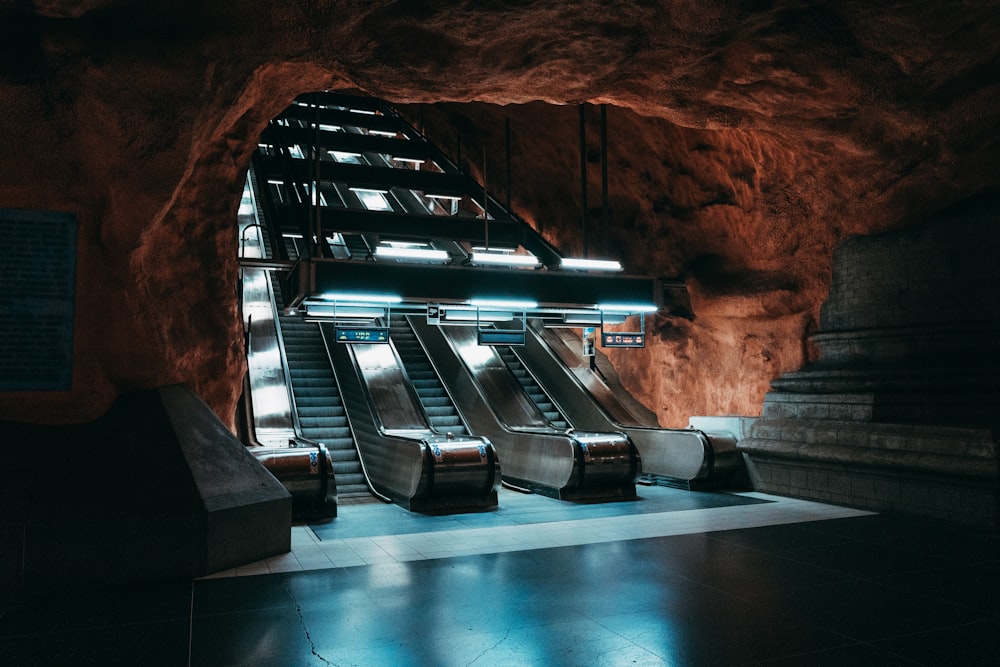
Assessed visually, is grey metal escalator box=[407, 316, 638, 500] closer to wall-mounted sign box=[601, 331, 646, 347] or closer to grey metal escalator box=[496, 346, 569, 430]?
grey metal escalator box=[496, 346, 569, 430]

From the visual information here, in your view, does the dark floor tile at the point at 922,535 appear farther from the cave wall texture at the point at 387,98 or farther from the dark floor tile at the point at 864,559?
the cave wall texture at the point at 387,98

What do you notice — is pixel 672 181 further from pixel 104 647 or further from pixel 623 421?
pixel 104 647

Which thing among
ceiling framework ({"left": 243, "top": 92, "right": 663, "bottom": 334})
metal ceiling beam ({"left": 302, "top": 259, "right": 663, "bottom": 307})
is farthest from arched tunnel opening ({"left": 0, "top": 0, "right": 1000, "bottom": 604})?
ceiling framework ({"left": 243, "top": 92, "right": 663, "bottom": 334})

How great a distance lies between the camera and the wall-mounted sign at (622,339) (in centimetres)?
1173

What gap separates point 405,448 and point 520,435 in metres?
2.32

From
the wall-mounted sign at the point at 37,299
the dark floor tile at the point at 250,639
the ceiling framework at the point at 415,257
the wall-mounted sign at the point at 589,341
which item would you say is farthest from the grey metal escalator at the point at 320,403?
the dark floor tile at the point at 250,639

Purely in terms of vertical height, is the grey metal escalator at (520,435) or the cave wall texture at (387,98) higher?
the cave wall texture at (387,98)

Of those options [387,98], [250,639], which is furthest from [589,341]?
[250,639]

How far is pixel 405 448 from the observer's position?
9.51 meters

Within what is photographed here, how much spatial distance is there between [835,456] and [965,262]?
270 centimetres

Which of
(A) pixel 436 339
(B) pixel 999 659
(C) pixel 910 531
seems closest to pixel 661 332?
(A) pixel 436 339

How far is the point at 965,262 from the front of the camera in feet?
27.2

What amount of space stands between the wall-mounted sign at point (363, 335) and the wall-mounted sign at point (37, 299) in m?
5.27

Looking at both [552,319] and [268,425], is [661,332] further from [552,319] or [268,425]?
[268,425]
